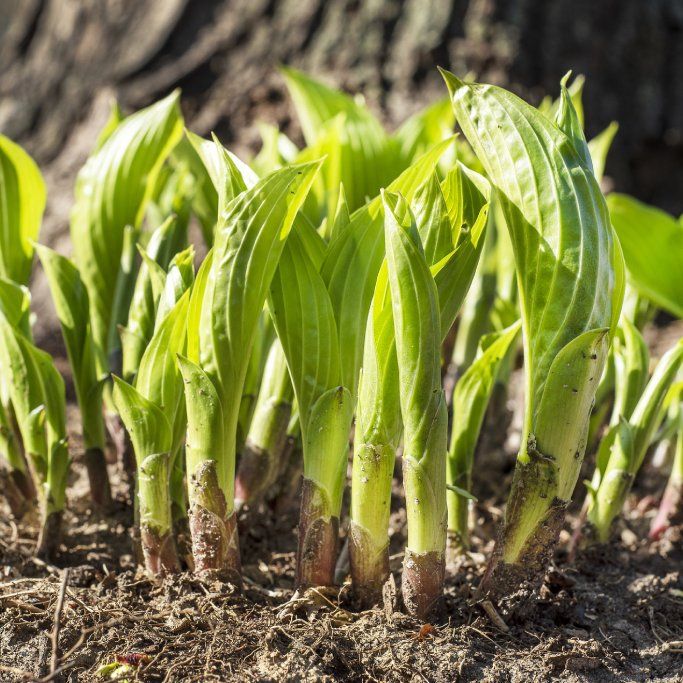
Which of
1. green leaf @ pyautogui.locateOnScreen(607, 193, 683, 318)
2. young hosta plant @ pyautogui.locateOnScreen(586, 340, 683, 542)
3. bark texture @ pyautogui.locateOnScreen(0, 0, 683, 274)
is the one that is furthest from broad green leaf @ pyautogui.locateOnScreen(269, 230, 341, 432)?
bark texture @ pyautogui.locateOnScreen(0, 0, 683, 274)

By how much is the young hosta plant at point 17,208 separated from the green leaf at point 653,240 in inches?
53.3

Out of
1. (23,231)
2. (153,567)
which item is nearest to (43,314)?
(23,231)

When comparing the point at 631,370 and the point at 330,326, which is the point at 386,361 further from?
the point at 631,370

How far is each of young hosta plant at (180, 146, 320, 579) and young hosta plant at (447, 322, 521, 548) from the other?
16.8 inches

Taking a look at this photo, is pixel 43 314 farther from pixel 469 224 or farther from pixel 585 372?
pixel 585 372

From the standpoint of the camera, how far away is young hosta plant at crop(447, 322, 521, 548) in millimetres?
1462

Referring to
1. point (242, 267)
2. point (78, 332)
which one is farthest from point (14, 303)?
point (242, 267)

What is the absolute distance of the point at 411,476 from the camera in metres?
1.21

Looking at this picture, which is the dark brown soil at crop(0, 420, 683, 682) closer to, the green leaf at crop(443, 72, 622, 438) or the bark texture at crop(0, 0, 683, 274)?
the green leaf at crop(443, 72, 622, 438)

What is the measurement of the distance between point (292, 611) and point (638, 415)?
764 millimetres

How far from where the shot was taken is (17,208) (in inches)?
69.4

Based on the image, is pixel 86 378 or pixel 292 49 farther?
pixel 292 49

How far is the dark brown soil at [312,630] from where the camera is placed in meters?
1.20

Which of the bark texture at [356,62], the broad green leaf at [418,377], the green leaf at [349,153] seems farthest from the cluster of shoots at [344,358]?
the bark texture at [356,62]
